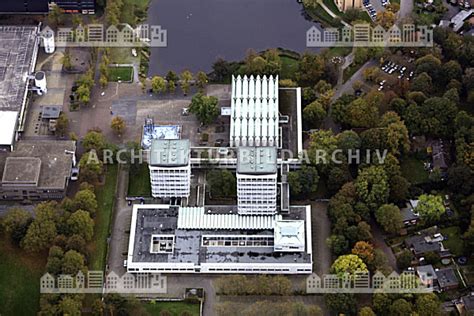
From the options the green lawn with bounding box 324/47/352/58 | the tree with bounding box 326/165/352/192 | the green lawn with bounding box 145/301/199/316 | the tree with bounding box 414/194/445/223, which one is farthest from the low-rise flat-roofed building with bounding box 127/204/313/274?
the green lawn with bounding box 324/47/352/58

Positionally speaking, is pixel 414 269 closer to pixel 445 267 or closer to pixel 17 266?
pixel 445 267

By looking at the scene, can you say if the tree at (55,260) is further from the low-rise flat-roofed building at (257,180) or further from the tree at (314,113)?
the tree at (314,113)

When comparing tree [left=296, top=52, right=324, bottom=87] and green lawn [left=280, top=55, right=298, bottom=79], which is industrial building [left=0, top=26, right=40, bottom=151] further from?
tree [left=296, top=52, right=324, bottom=87]

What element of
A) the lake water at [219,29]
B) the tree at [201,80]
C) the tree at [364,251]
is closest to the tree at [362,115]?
the lake water at [219,29]

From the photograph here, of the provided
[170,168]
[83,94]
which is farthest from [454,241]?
[83,94]

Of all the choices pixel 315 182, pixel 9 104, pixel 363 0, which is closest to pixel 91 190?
pixel 9 104

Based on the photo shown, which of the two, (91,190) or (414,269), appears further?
(91,190)
